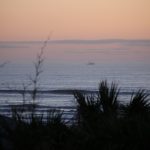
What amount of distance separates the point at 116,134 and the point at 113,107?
6.70 ft

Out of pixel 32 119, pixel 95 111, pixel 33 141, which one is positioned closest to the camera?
pixel 33 141

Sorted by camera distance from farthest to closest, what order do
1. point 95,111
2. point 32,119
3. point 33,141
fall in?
point 95,111 → point 32,119 → point 33,141

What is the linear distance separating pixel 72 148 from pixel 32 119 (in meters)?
0.71

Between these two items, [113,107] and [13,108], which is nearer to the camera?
[13,108]

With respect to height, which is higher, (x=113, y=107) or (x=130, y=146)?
(x=113, y=107)

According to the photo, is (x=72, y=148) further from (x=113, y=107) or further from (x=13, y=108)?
(x=113, y=107)

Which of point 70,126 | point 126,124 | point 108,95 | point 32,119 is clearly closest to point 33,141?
point 32,119

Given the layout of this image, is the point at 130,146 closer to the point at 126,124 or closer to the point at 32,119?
the point at 126,124

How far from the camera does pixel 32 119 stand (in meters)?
6.41

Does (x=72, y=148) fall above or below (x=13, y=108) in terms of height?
below

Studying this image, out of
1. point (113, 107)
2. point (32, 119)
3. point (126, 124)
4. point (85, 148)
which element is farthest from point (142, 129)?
point (113, 107)

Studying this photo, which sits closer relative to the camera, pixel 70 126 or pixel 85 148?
pixel 85 148

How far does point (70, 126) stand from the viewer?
6.80 metres

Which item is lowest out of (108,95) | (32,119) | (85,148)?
(85,148)
